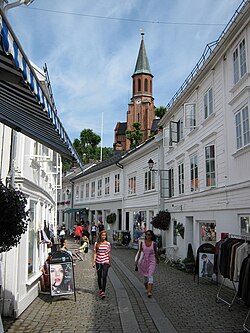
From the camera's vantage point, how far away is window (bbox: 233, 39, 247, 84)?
391 inches

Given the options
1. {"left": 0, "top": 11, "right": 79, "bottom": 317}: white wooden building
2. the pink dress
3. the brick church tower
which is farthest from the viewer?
the brick church tower

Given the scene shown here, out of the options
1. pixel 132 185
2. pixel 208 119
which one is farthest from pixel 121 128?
pixel 208 119

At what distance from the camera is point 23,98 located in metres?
3.73

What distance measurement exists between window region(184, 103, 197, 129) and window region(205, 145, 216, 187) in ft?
6.31

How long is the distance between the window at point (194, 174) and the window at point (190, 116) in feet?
4.56

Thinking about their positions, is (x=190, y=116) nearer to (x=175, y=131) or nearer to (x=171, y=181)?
(x=175, y=131)

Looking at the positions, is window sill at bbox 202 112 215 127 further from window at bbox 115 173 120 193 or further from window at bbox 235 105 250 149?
window at bbox 115 173 120 193

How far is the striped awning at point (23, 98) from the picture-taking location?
254 centimetres

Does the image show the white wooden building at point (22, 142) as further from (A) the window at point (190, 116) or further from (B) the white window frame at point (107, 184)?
(B) the white window frame at point (107, 184)

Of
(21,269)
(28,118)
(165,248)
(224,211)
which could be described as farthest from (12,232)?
(165,248)

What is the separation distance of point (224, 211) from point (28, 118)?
821cm

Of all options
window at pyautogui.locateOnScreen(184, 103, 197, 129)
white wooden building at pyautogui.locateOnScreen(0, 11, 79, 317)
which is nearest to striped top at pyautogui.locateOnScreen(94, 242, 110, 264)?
white wooden building at pyautogui.locateOnScreen(0, 11, 79, 317)

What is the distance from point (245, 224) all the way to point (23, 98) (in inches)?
309

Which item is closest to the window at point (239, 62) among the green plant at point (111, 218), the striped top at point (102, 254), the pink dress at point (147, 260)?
the pink dress at point (147, 260)
